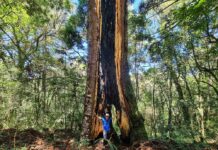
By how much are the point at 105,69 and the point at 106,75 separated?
0.39 ft

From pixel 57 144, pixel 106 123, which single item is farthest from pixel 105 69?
pixel 57 144

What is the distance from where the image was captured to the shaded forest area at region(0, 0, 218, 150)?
488cm

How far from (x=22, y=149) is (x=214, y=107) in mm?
8435

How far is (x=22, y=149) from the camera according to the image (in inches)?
183

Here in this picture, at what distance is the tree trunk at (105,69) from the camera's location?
15.8 ft

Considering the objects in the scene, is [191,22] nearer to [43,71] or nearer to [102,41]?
[102,41]

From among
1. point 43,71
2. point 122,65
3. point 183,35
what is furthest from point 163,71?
point 122,65

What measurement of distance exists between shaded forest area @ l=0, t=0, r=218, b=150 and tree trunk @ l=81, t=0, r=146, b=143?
0.02m

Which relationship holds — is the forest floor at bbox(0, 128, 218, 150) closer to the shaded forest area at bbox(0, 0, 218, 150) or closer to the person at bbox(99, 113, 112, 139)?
the shaded forest area at bbox(0, 0, 218, 150)

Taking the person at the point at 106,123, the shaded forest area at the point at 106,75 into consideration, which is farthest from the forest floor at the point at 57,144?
the person at the point at 106,123

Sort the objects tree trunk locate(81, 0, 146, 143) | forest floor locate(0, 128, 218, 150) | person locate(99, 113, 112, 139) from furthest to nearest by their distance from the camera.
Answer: tree trunk locate(81, 0, 146, 143)
person locate(99, 113, 112, 139)
forest floor locate(0, 128, 218, 150)

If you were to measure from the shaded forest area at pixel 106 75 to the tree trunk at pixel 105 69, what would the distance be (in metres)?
0.02

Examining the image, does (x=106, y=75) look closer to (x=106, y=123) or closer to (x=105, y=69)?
(x=105, y=69)

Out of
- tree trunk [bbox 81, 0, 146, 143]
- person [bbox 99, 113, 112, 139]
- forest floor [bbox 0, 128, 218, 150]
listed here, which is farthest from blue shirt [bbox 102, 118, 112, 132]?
forest floor [bbox 0, 128, 218, 150]
